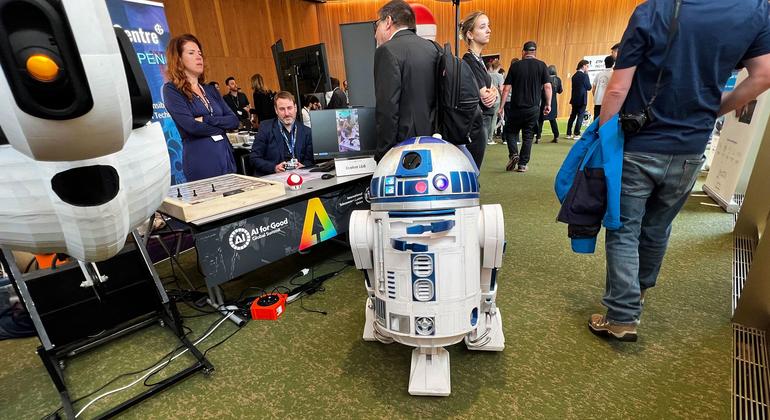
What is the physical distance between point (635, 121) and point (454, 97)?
84cm

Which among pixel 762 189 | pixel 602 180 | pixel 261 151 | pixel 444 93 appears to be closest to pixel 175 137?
pixel 261 151

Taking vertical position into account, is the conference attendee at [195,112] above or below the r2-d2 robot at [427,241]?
above

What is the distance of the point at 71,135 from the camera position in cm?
49

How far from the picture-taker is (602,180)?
137 centimetres

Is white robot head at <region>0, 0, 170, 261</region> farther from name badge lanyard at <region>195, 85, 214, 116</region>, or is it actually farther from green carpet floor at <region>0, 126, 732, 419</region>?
name badge lanyard at <region>195, 85, 214, 116</region>

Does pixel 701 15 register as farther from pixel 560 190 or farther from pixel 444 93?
pixel 444 93

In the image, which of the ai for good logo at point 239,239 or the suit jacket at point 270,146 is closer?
the ai for good logo at point 239,239

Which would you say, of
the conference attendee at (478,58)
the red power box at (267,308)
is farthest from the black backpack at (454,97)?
the red power box at (267,308)

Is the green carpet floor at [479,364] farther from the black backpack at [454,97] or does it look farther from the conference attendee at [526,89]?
the conference attendee at [526,89]

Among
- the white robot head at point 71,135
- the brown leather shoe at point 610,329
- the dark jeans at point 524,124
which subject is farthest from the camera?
the dark jeans at point 524,124

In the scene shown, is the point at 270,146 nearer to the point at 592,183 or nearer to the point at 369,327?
the point at 369,327

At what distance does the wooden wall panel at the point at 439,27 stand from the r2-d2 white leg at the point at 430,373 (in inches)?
356

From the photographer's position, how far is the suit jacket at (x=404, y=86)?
1.75 metres

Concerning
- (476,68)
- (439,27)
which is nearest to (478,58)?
(476,68)
